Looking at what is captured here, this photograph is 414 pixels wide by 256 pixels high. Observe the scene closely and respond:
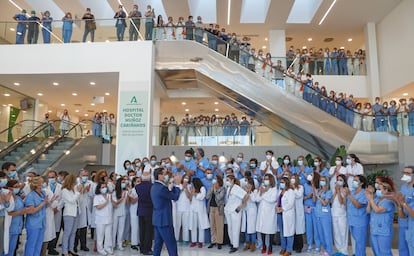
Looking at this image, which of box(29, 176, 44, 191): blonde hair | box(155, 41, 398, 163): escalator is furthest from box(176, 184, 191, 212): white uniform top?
box(155, 41, 398, 163): escalator

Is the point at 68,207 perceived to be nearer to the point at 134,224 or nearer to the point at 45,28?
the point at 134,224

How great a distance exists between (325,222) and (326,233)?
227 mm

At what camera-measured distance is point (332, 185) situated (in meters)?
7.94

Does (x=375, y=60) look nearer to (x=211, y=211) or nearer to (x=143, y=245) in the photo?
(x=211, y=211)

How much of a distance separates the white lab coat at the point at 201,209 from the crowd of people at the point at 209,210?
0.07ft

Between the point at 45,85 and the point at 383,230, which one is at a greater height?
the point at 45,85

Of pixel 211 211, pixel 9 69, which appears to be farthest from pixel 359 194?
pixel 9 69

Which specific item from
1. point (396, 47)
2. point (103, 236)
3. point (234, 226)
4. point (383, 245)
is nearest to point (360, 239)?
point (383, 245)

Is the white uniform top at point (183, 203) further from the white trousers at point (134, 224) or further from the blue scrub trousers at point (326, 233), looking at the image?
the blue scrub trousers at point (326, 233)

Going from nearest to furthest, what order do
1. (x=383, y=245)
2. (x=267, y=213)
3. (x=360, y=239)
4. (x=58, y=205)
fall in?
(x=383, y=245), (x=360, y=239), (x=58, y=205), (x=267, y=213)

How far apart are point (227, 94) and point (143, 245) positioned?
829 cm

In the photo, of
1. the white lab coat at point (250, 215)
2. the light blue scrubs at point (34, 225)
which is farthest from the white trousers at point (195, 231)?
the light blue scrubs at point (34, 225)

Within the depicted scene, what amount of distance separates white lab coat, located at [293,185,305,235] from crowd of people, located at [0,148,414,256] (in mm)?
22

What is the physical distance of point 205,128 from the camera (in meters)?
16.1
